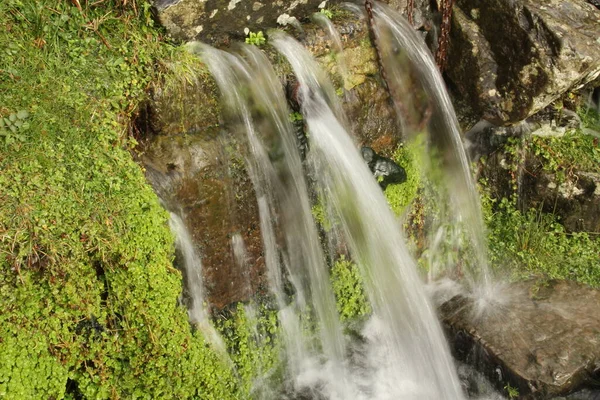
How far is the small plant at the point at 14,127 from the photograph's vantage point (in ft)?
13.1

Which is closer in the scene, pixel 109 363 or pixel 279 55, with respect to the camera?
pixel 109 363

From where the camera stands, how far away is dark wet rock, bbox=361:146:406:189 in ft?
18.1

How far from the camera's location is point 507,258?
659cm

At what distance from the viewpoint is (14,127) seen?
13.2 ft

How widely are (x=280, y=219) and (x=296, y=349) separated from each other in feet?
3.82

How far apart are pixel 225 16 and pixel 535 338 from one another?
3858 mm

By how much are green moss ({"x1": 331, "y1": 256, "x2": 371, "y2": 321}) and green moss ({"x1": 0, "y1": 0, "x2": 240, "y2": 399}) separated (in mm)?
1303

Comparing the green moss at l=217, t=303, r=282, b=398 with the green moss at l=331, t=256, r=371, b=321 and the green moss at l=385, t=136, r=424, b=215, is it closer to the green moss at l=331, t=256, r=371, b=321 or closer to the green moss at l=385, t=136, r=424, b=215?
the green moss at l=331, t=256, r=371, b=321

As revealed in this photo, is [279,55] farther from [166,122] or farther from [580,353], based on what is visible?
[580,353]

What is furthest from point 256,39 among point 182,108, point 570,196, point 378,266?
point 570,196

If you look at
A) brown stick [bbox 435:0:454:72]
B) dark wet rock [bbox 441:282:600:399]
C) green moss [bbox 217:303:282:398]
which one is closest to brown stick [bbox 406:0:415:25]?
brown stick [bbox 435:0:454:72]

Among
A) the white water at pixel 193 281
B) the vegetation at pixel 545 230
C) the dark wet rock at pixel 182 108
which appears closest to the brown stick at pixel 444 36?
the vegetation at pixel 545 230

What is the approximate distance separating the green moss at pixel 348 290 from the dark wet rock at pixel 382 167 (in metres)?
0.84

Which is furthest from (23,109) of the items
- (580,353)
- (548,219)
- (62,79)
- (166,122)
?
(548,219)
